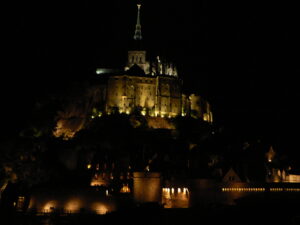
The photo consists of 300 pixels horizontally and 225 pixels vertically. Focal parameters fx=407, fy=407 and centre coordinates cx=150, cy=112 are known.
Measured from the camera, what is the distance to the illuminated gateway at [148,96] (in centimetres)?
5753

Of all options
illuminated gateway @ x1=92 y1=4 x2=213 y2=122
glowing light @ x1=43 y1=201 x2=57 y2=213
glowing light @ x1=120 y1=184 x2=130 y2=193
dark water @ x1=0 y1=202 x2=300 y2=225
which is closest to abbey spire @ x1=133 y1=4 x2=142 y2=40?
illuminated gateway @ x1=92 y1=4 x2=213 y2=122

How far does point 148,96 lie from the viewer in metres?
59.4

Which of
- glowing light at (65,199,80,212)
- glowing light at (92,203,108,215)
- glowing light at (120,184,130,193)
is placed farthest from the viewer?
glowing light at (120,184,130,193)

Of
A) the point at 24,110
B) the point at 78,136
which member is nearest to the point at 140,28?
the point at 78,136

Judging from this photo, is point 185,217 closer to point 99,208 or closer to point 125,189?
point 99,208

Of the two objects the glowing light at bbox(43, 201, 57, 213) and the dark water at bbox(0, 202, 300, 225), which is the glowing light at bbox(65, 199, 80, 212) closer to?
the glowing light at bbox(43, 201, 57, 213)

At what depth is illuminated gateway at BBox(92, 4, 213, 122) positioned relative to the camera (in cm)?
5753

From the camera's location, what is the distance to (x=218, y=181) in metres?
29.8

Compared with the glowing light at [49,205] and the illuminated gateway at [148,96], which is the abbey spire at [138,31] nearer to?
the illuminated gateway at [148,96]

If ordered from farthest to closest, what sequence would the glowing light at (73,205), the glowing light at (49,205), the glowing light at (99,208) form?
1. the glowing light at (49,205)
2. the glowing light at (73,205)
3. the glowing light at (99,208)

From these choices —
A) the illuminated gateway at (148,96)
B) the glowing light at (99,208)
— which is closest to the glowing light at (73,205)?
the glowing light at (99,208)

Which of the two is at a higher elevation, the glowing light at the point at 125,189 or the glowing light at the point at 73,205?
the glowing light at the point at 125,189

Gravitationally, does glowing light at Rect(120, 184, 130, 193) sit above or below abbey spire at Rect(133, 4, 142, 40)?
below

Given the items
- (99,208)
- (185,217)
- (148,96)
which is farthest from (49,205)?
(148,96)
